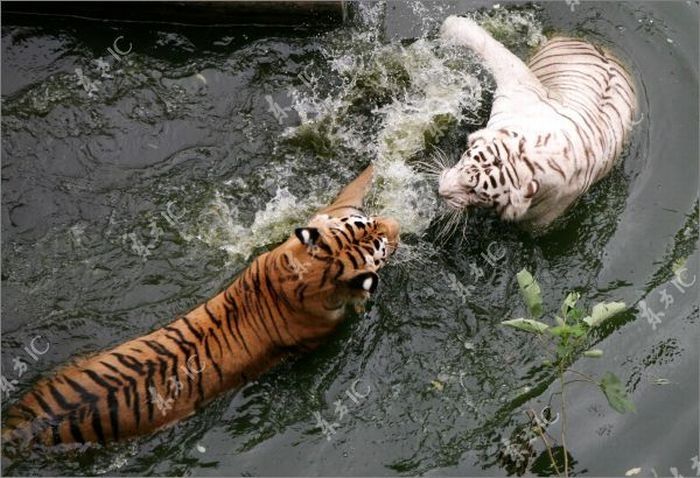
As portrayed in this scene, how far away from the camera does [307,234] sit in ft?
9.16

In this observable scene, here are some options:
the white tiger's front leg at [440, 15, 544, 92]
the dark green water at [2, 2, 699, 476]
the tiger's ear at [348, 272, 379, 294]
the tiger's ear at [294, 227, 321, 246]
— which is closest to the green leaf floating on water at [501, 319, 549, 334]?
the tiger's ear at [348, 272, 379, 294]

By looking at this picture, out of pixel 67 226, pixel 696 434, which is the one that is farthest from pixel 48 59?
pixel 696 434

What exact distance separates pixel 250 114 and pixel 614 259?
1623 mm

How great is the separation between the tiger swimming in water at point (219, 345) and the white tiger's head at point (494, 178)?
0.30 metres

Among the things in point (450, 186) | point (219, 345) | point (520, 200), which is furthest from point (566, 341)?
point (219, 345)

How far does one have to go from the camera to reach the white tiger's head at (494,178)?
10.3 feet

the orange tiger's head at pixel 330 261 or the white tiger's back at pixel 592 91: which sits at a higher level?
the white tiger's back at pixel 592 91

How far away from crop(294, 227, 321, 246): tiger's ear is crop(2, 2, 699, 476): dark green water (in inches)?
22.2

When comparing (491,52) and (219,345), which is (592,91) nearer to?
(491,52)

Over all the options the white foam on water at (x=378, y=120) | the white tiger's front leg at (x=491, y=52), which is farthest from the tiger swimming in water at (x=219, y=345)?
the white tiger's front leg at (x=491, y=52)

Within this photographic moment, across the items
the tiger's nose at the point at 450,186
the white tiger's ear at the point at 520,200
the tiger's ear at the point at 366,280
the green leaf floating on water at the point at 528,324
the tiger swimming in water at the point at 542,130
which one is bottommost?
the tiger's ear at the point at 366,280

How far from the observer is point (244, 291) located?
2984mm

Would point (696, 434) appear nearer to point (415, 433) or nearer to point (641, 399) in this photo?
point (641, 399)

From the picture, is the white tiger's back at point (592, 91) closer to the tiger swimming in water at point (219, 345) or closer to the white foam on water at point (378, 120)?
the white foam on water at point (378, 120)
